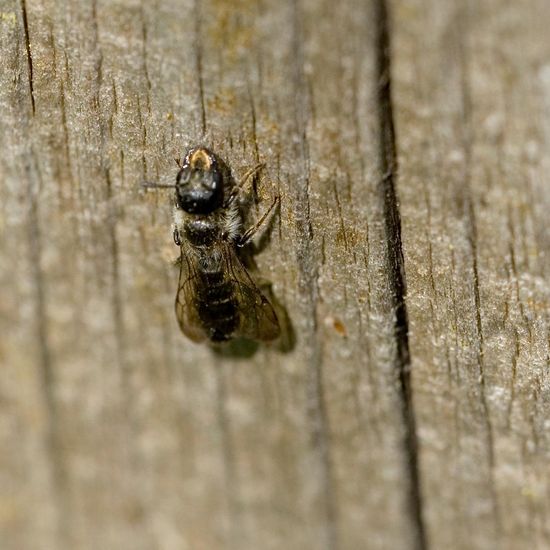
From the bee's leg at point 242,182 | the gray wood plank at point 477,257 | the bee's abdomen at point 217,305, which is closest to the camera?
the gray wood plank at point 477,257

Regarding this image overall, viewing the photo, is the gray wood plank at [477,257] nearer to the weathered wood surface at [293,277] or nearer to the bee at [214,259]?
the weathered wood surface at [293,277]

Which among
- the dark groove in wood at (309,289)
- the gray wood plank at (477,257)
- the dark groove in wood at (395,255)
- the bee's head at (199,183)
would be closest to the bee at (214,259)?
the bee's head at (199,183)

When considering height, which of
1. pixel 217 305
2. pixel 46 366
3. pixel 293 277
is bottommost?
pixel 46 366

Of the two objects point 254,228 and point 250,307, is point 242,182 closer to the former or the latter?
point 254,228

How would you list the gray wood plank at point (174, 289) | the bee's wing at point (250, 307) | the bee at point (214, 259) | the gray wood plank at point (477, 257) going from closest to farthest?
the gray wood plank at point (477, 257) < the gray wood plank at point (174, 289) < the bee at point (214, 259) < the bee's wing at point (250, 307)

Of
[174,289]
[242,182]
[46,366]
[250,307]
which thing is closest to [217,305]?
[250,307]

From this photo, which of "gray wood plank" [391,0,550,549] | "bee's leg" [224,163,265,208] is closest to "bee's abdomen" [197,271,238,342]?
"bee's leg" [224,163,265,208]
